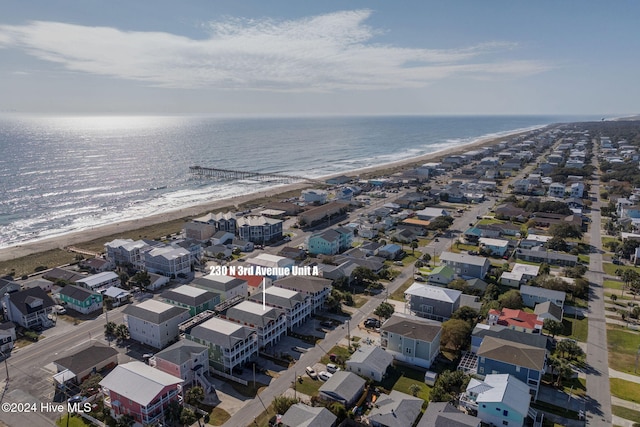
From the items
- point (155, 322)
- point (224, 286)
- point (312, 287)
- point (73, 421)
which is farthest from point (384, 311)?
point (73, 421)

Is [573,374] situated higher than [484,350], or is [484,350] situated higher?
[484,350]

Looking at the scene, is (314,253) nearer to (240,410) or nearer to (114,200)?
(240,410)

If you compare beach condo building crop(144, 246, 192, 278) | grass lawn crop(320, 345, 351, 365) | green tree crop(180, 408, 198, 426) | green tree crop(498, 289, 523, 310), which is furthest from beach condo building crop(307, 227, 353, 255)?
green tree crop(180, 408, 198, 426)

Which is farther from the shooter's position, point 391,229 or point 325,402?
point 391,229

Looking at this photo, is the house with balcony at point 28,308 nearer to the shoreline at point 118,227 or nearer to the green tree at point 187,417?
the green tree at point 187,417

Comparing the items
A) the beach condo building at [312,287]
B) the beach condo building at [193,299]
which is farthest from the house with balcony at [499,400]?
the beach condo building at [193,299]

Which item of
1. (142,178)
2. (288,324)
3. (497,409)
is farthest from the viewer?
(142,178)

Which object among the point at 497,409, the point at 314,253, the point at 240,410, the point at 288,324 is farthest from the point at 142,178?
the point at 497,409
